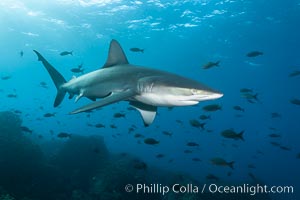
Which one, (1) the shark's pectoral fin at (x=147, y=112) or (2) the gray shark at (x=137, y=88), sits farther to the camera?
(1) the shark's pectoral fin at (x=147, y=112)

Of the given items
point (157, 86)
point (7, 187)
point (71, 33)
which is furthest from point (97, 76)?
point (71, 33)

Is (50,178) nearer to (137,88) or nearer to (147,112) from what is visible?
(147,112)

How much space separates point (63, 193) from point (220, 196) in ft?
35.6

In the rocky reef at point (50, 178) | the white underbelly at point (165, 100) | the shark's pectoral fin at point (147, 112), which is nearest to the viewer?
the white underbelly at point (165, 100)

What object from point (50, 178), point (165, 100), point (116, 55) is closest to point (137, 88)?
point (165, 100)

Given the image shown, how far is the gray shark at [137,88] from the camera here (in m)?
4.34

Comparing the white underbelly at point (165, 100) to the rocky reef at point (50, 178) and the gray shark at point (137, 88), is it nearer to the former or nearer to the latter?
the gray shark at point (137, 88)

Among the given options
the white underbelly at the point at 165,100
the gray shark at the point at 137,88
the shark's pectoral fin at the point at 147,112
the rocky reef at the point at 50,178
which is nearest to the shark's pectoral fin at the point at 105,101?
the gray shark at the point at 137,88

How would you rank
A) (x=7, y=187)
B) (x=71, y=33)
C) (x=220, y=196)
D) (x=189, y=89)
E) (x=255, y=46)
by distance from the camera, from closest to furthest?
(x=189, y=89)
(x=7, y=187)
(x=220, y=196)
(x=255, y=46)
(x=71, y=33)

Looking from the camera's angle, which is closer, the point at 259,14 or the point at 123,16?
the point at 259,14

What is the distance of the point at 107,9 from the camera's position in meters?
30.0

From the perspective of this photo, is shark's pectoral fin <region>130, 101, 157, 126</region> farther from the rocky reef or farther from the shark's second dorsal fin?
the rocky reef

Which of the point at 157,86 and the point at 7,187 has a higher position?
the point at 157,86

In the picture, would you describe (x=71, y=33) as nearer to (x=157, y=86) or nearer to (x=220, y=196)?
(x=220, y=196)
